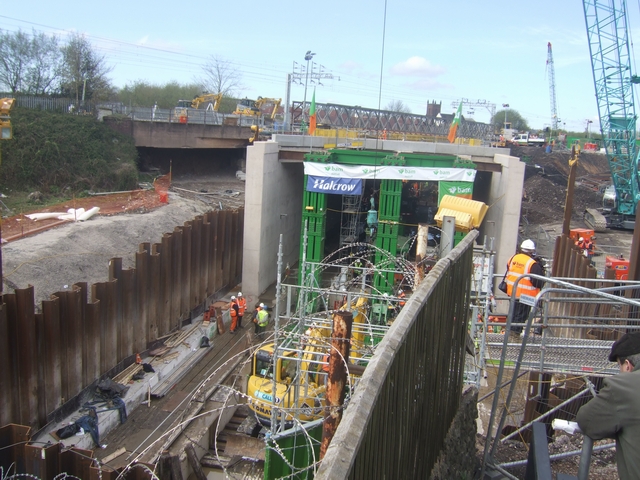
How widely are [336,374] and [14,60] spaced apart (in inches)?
1642

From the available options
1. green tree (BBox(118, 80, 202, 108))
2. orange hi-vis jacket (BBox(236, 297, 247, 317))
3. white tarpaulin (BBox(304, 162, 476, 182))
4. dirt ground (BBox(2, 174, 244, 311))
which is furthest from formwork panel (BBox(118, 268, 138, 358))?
green tree (BBox(118, 80, 202, 108))

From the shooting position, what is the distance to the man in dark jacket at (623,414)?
3221mm

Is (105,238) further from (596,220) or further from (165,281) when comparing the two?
(596,220)

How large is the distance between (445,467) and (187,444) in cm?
748

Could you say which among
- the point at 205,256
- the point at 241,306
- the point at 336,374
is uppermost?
the point at 336,374

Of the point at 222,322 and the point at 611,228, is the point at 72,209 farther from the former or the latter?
the point at 611,228

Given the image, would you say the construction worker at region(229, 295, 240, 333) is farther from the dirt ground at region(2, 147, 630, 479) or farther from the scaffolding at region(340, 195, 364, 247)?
the scaffolding at region(340, 195, 364, 247)

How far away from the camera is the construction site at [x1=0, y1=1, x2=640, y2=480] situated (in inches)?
188

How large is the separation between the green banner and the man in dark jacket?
1738 centimetres

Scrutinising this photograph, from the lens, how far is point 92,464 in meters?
8.83

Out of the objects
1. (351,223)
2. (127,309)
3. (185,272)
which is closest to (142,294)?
(127,309)

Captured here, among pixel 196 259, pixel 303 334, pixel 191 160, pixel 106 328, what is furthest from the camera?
pixel 191 160

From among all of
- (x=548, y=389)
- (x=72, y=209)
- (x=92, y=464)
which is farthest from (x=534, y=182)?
(x=92, y=464)

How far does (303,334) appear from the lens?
907 centimetres
